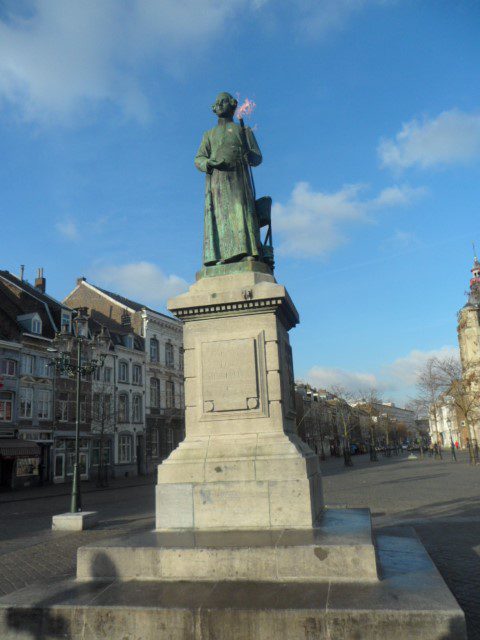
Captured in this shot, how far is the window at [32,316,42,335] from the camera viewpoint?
130ft

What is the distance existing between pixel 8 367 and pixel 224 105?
107ft

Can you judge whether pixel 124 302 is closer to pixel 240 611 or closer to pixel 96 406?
pixel 96 406

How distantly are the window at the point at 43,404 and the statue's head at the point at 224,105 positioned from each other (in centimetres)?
3436

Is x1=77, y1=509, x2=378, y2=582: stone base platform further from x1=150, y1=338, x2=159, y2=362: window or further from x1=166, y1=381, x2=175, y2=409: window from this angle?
x1=166, y1=381, x2=175, y2=409: window

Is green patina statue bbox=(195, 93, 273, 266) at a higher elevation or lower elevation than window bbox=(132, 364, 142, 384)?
lower

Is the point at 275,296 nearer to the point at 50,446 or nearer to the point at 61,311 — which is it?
the point at 50,446

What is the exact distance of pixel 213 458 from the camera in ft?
21.9

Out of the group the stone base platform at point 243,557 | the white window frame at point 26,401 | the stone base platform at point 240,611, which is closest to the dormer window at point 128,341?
the white window frame at point 26,401

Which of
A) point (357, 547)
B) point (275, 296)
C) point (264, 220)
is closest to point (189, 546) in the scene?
point (357, 547)

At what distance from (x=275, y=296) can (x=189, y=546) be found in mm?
3300

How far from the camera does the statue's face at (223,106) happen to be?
876 cm

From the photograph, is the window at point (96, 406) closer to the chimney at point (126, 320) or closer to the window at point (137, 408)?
the window at point (137, 408)

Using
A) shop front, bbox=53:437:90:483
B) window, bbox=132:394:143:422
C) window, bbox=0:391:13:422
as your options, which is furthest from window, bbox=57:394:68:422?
window, bbox=132:394:143:422

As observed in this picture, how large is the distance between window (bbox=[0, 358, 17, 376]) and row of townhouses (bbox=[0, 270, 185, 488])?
5cm
